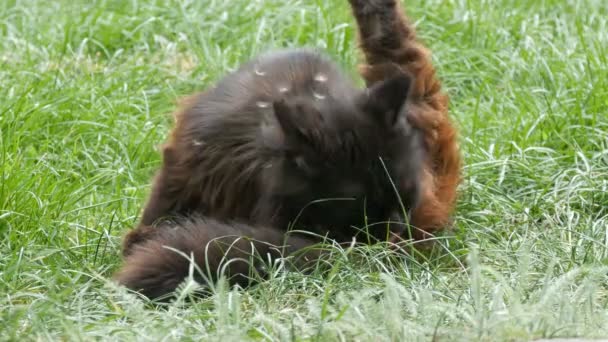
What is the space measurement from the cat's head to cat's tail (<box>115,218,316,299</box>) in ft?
0.52

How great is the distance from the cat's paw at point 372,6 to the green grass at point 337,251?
897 millimetres

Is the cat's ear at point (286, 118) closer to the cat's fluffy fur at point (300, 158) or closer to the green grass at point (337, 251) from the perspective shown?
the cat's fluffy fur at point (300, 158)

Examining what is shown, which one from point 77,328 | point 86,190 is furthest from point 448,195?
point 77,328

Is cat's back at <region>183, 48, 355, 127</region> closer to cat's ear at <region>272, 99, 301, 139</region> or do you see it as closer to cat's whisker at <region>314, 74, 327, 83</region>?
cat's whisker at <region>314, 74, 327, 83</region>

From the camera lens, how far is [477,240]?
4.75m

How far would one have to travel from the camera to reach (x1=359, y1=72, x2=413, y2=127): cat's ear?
4234 millimetres

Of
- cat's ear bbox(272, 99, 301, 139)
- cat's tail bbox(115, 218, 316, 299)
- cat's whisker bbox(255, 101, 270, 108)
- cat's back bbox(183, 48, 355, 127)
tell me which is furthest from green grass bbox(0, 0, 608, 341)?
cat's whisker bbox(255, 101, 270, 108)

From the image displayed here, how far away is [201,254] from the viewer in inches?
158

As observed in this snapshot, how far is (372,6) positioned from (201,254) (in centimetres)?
150

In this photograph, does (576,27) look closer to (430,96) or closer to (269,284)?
(430,96)

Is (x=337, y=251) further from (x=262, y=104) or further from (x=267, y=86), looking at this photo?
(x=267, y=86)

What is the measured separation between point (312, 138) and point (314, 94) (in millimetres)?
369

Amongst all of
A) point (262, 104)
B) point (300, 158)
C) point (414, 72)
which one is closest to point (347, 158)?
point (300, 158)

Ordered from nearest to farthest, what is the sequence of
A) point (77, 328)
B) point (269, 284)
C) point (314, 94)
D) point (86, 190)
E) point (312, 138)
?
point (77, 328) → point (269, 284) → point (312, 138) → point (314, 94) → point (86, 190)
